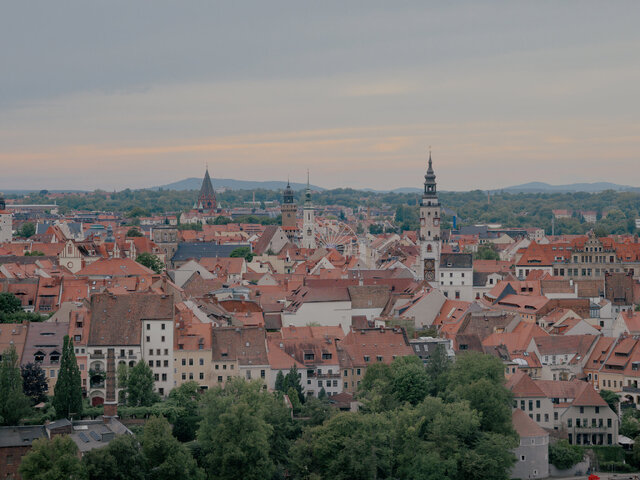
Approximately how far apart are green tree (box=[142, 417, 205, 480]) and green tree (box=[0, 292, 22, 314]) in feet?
95.7

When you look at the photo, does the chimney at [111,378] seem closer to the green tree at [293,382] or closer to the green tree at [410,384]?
the green tree at [293,382]

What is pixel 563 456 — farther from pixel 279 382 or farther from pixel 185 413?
pixel 185 413

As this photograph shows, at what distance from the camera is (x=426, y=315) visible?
100m

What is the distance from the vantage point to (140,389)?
70.4 m

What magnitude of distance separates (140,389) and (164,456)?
38.4 feet

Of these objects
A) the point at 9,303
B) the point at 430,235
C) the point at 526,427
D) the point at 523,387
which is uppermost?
the point at 430,235

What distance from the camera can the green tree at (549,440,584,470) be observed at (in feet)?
235

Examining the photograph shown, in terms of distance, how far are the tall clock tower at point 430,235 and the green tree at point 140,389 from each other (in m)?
56.2

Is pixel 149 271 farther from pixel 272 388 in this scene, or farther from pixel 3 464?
pixel 3 464

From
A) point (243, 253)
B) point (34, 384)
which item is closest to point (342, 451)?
point (34, 384)

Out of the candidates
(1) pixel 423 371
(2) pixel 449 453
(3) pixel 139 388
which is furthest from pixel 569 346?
(3) pixel 139 388

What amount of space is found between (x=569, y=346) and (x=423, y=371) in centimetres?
1620

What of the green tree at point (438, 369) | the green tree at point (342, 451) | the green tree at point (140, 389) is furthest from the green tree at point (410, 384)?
the green tree at point (140, 389)

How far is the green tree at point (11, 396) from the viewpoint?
6338 cm
